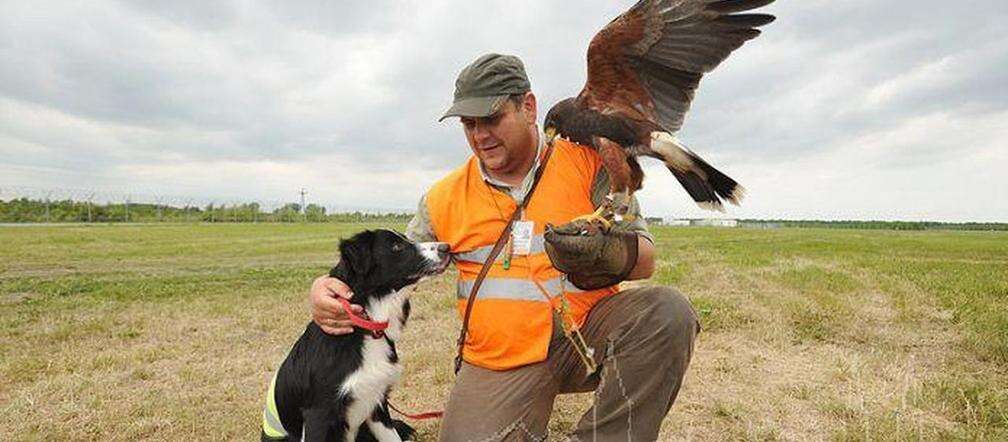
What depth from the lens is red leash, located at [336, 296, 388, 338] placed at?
3820 millimetres

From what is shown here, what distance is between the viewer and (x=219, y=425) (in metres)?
4.64

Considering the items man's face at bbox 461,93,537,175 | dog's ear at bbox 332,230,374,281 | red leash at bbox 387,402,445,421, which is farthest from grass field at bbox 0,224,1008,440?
man's face at bbox 461,93,537,175

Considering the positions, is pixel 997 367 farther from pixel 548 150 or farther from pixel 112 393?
pixel 112 393

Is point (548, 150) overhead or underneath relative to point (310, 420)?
overhead

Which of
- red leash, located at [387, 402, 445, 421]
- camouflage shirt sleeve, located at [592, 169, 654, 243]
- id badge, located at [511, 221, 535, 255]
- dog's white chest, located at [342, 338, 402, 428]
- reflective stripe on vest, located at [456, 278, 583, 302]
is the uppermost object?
camouflage shirt sleeve, located at [592, 169, 654, 243]

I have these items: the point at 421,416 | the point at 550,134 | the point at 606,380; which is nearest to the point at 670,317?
the point at 606,380

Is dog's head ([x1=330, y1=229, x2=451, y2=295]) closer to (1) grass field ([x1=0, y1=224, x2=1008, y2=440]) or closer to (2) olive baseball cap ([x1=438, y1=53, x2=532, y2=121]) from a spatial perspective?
(2) olive baseball cap ([x1=438, y1=53, x2=532, y2=121])

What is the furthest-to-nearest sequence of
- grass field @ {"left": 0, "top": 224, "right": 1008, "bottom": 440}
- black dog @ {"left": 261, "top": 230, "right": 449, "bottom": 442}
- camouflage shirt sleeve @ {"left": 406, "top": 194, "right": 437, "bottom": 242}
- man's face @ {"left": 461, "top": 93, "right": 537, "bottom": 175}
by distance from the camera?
Result: grass field @ {"left": 0, "top": 224, "right": 1008, "bottom": 440}, camouflage shirt sleeve @ {"left": 406, "top": 194, "right": 437, "bottom": 242}, black dog @ {"left": 261, "top": 230, "right": 449, "bottom": 442}, man's face @ {"left": 461, "top": 93, "right": 537, "bottom": 175}

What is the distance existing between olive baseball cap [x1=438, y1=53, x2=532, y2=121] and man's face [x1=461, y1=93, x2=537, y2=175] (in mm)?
80

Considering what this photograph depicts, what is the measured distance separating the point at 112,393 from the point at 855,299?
10309 mm

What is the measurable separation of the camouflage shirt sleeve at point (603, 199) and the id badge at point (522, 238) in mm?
480

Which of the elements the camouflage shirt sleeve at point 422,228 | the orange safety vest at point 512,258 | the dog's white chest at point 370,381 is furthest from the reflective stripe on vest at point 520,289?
the dog's white chest at point 370,381

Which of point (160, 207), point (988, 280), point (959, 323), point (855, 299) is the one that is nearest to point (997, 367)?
point (959, 323)

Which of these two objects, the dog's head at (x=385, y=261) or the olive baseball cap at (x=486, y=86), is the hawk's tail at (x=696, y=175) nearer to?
the olive baseball cap at (x=486, y=86)
